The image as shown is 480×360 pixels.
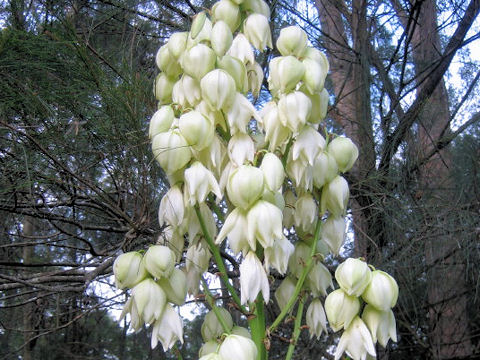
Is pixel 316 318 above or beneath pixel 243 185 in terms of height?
beneath

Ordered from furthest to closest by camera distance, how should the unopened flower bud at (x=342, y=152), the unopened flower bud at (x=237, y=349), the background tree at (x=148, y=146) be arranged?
the background tree at (x=148, y=146) < the unopened flower bud at (x=342, y=152) < the unopened flower bud at (x=237, y=349)

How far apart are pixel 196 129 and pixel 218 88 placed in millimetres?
47

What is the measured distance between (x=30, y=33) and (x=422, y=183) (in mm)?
919

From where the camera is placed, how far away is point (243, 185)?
1.72 ft

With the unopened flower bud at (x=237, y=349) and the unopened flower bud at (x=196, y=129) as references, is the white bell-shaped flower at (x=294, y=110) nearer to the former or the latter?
the unopened flower bud at (x=196, y=129)

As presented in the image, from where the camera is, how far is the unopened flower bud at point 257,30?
0.62 meters

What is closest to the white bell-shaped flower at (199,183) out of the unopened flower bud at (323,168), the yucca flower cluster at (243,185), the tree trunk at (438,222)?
the yucca flower cluster at (243,185)

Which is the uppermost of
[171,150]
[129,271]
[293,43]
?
[293,43]

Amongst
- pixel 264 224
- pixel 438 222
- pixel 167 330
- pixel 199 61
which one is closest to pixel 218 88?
pixel 199 61

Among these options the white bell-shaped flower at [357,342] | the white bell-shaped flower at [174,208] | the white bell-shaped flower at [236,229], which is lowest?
the white bell-shaped flower at [357,342]

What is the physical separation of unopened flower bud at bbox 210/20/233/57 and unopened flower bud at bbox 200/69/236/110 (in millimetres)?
32

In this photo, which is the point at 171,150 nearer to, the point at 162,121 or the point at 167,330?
the point at 162,121

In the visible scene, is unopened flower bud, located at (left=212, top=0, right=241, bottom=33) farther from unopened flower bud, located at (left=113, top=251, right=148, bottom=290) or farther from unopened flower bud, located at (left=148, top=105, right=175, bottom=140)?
unopened flower bud, located at (left=113, top=251, right=148, bottom=290)

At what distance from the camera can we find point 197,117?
0.55 meters
